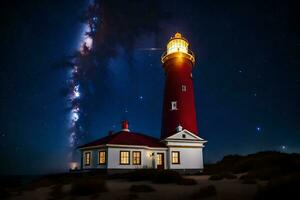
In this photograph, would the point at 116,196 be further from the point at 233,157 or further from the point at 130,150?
the point at 233,157

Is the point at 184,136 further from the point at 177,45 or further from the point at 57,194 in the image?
the point at 57,194

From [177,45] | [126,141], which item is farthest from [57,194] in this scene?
[177,45]

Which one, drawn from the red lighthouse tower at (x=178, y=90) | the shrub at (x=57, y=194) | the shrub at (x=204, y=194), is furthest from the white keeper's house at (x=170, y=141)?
the shrub at (x=204, y=194)

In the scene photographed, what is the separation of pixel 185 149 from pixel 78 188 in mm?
15868

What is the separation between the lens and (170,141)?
24.9 m

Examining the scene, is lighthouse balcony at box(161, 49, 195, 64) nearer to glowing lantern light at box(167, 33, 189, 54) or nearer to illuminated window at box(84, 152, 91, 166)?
glowing lantern light at box(167, 33, 189, 54)

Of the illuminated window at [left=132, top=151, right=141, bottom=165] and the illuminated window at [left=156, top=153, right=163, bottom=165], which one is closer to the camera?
the illuminated window at [left=132, top=151, right=141, bottom=165]

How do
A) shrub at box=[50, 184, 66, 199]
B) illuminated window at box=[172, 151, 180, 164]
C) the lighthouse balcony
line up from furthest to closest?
the lighthouse balcony → illuminated window at box=[172, 151, 180, 164] → shrub at box=[50, 184, 66, 199]

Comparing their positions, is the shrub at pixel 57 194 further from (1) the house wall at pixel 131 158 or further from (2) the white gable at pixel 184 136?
(2) the white gable at pixel 184 136

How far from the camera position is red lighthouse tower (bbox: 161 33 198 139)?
27281 millimetres

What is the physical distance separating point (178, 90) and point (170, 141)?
6138 mm

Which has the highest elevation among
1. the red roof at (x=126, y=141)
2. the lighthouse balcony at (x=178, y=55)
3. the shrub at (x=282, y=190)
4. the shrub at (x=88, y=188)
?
the lighthouse balcony at (x=178, y=55)

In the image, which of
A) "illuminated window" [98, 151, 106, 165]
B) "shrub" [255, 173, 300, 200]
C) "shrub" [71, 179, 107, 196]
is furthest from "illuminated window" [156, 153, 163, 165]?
"shrub" [255, 173, 300, 200]

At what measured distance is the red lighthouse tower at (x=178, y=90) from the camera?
2728 cm
